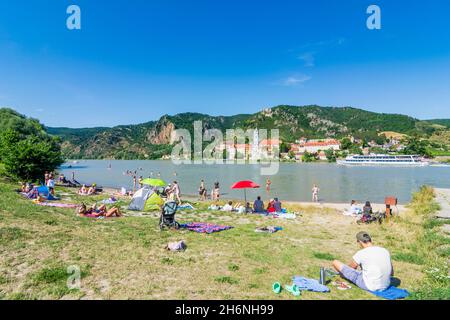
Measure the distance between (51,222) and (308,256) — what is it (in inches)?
378

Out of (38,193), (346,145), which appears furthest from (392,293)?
(346,145)

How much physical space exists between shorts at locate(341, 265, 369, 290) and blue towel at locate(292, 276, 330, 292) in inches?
29.8

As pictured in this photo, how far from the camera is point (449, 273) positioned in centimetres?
711

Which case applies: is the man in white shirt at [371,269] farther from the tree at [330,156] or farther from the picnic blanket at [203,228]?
the tree at [330,156]

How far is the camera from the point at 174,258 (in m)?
7.90

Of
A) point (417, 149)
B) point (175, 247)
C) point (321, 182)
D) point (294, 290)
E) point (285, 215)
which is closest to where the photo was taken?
point (294, 290)

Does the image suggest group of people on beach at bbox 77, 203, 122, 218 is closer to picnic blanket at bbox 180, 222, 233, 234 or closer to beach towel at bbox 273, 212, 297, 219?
picnic blanket at bbox 180, 222, 233, 234

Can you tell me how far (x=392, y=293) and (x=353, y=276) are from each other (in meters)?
0.82

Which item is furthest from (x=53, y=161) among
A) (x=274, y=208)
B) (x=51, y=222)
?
(x=274, y=208)

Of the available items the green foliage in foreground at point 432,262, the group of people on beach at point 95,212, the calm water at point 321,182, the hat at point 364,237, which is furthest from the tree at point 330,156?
the hat at point 364,237

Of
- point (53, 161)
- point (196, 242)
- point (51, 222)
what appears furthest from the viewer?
point (53, 161)

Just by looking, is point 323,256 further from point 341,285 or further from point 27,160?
point 27,160
